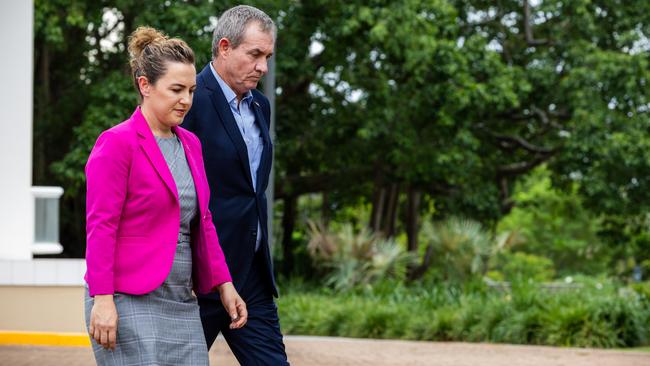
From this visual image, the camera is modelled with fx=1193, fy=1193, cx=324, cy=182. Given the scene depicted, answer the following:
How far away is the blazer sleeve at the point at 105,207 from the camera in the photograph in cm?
332

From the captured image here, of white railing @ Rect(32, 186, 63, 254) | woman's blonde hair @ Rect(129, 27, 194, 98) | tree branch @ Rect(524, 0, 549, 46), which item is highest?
tree branch @ Rect(524, 0, 549, 46)

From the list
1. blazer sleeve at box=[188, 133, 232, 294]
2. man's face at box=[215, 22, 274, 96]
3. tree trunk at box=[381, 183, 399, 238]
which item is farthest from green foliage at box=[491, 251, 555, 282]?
blazer sleeve at box=[188, 133, 232, 294]

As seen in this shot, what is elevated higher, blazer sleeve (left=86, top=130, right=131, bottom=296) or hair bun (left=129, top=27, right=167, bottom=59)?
hair bun (left=129, top=27, right=167, bottom=59)

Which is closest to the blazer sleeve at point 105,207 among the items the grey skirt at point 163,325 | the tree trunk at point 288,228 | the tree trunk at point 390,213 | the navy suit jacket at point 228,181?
the grey skirt at point 163,325

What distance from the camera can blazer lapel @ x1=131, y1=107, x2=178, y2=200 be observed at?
3.41 meters

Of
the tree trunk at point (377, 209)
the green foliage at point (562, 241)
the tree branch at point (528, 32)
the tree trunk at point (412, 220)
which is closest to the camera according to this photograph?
the tree branch at point (528, 32)

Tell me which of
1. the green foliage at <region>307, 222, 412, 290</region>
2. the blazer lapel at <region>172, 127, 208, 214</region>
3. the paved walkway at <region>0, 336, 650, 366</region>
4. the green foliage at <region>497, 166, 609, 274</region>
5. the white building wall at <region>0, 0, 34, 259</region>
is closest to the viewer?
the blazer lapel at <region>172, 127, 208, 214</region>

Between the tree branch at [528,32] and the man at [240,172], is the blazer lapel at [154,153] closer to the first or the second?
the man at [240,172]

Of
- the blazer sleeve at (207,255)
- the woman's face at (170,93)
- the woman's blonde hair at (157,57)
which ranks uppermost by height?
the woman's blonde hair at (157,57)

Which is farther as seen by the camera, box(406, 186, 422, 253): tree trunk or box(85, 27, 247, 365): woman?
box(406, 186, 422, 253): tree trunk

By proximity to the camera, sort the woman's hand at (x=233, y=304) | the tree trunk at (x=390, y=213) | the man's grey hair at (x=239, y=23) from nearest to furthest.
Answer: the woman's hand at (x=233, y=304)
the man's grey hair at (x=239, y=23)
the tree trunk at (x=390, y=213)

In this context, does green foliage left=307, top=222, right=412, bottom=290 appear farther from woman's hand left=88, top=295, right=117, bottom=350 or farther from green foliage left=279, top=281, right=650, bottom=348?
woman's hand left=88, top=295, right=117, bottom=350

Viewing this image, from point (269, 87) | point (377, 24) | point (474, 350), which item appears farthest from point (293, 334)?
point (377, 24)

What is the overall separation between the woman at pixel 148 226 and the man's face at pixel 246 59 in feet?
1.74
